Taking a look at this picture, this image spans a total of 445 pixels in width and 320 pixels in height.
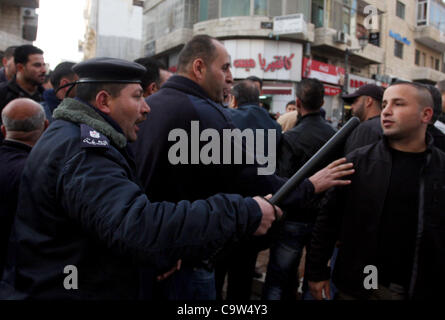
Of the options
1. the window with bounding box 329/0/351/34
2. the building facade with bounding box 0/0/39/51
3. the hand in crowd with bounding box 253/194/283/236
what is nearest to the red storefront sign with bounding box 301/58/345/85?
the window with bounding box 329/0/351/34

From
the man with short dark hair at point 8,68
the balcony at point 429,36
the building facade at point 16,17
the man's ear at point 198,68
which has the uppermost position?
the balcony at point 429,36

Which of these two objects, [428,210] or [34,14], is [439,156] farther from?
[34,14]

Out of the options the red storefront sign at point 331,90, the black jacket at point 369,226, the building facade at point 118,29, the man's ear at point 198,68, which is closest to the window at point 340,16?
the red storefront sign at point 331,90

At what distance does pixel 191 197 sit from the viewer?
2.05 meters

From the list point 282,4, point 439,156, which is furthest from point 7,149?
point 282,4

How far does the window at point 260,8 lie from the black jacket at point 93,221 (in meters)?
18.4

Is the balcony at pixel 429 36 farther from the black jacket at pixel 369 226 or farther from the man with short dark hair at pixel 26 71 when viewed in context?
the black jacket at pixel 369 226

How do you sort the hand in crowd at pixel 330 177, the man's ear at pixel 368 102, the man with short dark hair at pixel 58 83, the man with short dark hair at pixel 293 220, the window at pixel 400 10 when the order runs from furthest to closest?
1. the window at pixel 400 10
2. the man with short dark hair at pixel 58 83
3. the man's ear at pixel 368 102
4. the man with short dark hair at pixel 293 220
5. the hand in crowd at pixel 330 177

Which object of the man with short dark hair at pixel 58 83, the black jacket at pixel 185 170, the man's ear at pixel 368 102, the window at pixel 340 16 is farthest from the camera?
the window at pixel 340 16

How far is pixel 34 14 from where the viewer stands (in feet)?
47.7

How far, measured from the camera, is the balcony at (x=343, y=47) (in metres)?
18.8

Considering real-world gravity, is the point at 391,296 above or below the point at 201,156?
below

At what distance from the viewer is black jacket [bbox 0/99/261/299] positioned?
1.24 m

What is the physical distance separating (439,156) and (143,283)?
1.89 metres
